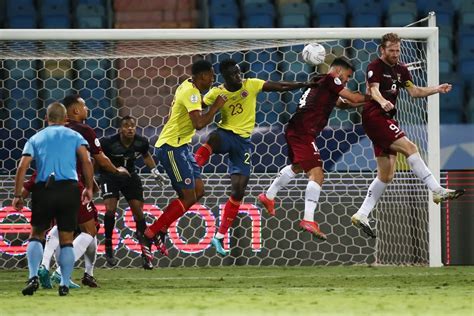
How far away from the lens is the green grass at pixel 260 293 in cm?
704

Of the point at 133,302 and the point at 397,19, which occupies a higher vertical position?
the point at 397,19

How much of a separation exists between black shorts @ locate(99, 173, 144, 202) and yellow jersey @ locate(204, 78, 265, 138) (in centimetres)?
126

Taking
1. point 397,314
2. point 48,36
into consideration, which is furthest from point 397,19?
point 397,314

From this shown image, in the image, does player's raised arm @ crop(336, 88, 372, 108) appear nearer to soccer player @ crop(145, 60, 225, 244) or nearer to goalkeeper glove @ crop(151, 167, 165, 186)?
soccer player @ crop(145, 60, 225, 244)

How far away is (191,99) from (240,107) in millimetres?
662

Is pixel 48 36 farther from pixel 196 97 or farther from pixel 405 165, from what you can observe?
pixel 405 165

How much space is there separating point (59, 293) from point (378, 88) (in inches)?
143

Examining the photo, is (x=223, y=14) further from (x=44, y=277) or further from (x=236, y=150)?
(x=44, y=277)

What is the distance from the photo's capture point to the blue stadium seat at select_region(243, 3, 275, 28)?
1719 centimetres

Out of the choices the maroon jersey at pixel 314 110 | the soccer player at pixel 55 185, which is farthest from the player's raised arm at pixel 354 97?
the soccer player at pixel 55 185

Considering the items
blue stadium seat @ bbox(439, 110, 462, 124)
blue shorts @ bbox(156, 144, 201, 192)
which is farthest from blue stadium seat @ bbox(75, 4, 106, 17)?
blue shorts @ bbox(156, 144, 201, 192)

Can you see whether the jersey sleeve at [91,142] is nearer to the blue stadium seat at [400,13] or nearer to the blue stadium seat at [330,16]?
the blue stadium seat at [330,16]

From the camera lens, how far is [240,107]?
11.3m

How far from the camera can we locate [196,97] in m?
10.8
